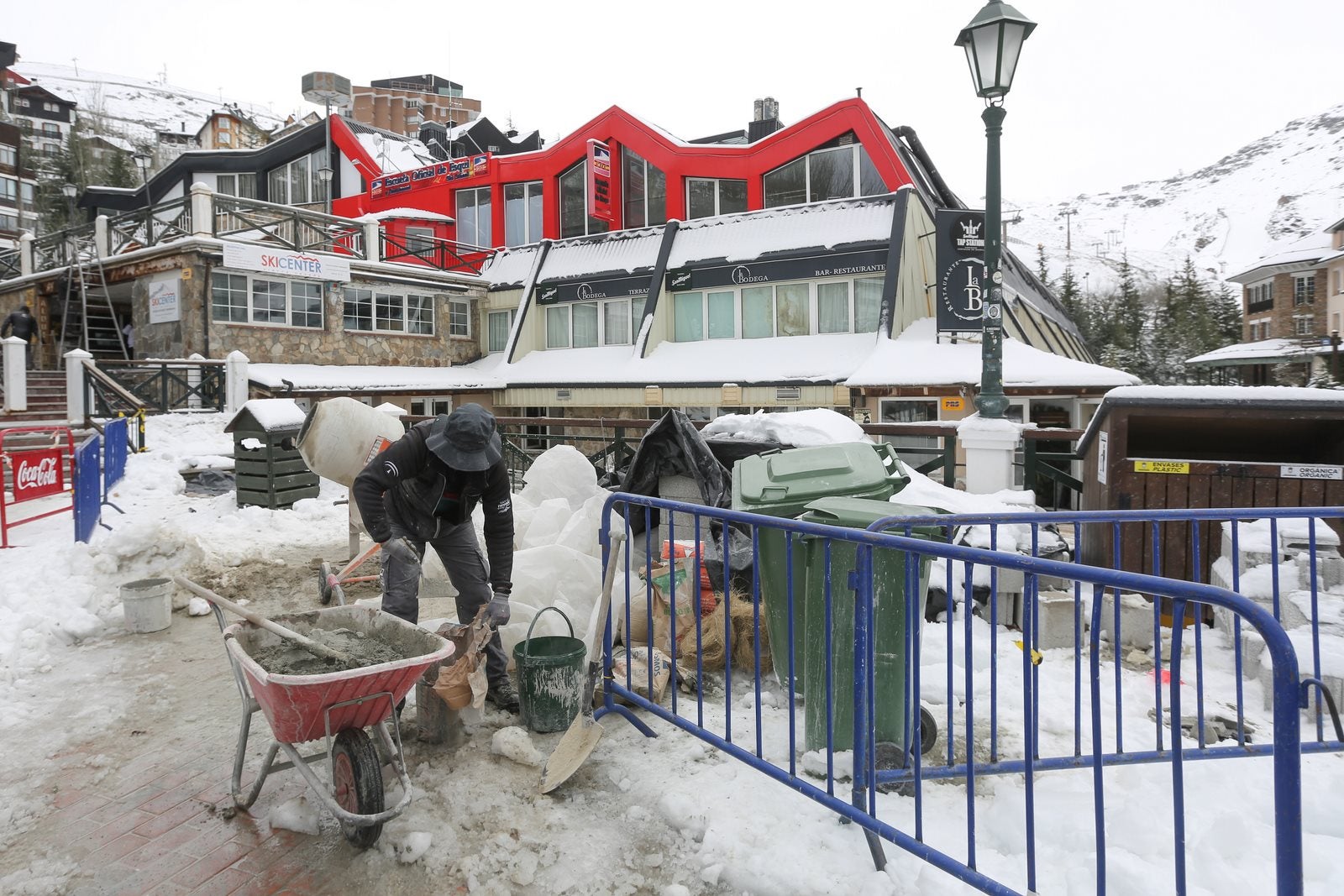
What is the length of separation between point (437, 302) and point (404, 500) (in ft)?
69.8

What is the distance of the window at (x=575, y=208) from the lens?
25.1m

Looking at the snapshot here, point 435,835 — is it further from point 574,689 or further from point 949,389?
point 949,389

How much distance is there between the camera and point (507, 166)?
1029 inches

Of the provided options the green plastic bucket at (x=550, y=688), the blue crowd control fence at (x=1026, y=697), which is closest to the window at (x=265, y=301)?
the blue crowd control fence at (x=1026, y=697)

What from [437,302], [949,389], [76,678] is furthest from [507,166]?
[76,678]

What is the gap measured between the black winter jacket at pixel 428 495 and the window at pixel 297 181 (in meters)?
29.7

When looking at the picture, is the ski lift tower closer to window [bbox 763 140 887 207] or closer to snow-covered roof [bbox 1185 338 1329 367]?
window [bbox 763 140 887 207]

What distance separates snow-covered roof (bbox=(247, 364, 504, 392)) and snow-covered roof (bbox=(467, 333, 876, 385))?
120 centimetres

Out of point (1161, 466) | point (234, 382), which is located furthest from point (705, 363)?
point (1161, 466)

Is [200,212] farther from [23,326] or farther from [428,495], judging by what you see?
[428,495]

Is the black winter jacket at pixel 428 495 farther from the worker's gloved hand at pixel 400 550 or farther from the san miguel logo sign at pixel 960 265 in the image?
the san miguel logo sign at pixel 960 265

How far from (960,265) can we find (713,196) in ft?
29.6

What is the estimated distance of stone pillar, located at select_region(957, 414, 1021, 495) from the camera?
7844mm

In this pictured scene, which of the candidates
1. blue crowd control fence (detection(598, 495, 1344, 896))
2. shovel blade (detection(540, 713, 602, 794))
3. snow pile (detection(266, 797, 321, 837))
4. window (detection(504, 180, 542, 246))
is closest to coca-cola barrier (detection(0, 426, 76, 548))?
snow pile (detection(266, 797, 321, 837))
